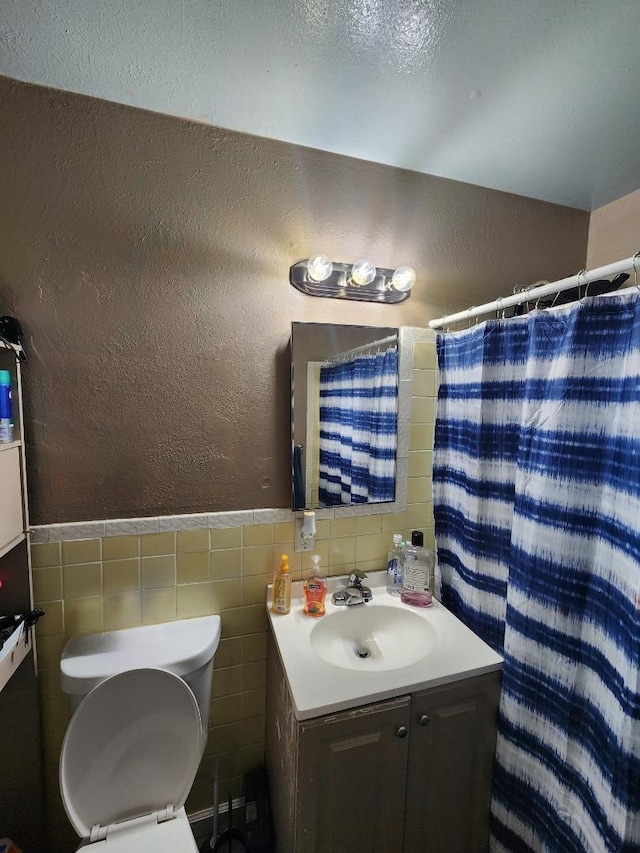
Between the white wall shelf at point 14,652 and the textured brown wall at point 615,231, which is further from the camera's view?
the textured brown wall at point 615,231

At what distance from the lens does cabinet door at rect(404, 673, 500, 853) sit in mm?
1004

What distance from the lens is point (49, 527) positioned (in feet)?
3.55

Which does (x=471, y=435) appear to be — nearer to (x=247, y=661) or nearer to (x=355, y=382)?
(x=355, y=382)

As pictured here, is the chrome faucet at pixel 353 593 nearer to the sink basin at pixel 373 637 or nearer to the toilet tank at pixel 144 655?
the sink basin at pixel 373 637

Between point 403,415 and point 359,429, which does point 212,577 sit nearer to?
point 359,429

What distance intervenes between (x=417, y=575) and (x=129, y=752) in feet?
3.37

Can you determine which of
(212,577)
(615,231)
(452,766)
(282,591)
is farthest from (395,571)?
(615,231)

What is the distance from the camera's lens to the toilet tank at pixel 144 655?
979 millimetres

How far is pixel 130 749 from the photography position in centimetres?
95

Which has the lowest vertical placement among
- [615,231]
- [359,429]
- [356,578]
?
[356,578]

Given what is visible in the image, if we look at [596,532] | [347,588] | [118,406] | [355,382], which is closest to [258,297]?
[355,382]

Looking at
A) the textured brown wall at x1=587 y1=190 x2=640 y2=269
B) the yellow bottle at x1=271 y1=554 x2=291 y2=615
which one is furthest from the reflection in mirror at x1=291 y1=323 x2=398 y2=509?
the textured brown wall at x1=587 y1=190 x2=640 y2=269

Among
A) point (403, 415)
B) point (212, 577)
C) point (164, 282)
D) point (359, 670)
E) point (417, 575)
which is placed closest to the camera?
point (359, 670)

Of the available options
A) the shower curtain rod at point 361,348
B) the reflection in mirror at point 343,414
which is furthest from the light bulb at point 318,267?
the shower curtain rod at point 361,348
